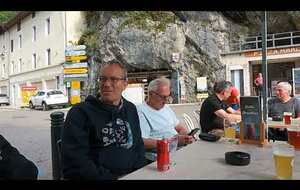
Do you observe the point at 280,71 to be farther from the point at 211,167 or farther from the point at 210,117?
the point at 211,167

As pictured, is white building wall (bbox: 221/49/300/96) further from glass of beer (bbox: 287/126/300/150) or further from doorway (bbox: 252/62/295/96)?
glass of beer (bbox: 287/126/300/150)

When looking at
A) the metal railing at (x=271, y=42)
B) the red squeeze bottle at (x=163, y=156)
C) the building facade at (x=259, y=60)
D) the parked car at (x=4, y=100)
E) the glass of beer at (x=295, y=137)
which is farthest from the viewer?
the parked car at (x=4, y=100)

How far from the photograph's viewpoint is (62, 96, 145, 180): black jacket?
2.03 metres

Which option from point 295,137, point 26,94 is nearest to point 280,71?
point 26,94

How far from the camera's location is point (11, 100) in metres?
33.8

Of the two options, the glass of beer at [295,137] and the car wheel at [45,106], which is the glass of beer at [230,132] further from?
the car wheel at [45,106]

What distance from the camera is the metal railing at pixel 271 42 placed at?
1900 centimetres

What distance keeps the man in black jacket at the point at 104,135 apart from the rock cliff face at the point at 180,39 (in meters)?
18.7

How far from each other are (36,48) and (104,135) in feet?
96.5

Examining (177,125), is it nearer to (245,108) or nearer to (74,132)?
(245,108)

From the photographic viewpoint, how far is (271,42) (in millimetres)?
19719

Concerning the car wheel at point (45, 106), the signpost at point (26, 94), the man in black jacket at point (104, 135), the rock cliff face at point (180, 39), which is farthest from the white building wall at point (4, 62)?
the man in black jacket at point (104, 135)

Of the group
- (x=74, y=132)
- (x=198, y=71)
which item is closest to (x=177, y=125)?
(x=74, y=132)
